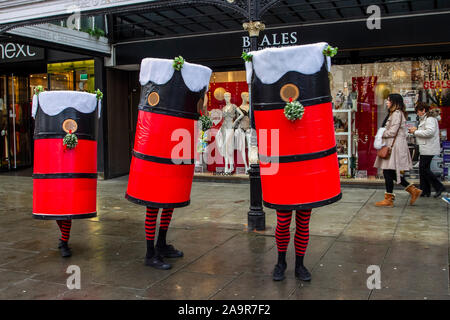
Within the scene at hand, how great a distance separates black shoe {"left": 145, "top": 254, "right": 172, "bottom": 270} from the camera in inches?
187

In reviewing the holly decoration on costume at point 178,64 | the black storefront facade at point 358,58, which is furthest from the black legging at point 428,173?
the holly decoration on costume at point 178,64

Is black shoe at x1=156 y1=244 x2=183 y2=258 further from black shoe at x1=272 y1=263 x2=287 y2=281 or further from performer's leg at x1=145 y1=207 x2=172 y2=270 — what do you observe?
black shoe at x1=272 y1=263 x2=287 y2=281

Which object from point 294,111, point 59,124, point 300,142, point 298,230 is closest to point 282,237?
point 298,230

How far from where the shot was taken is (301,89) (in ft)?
13.5

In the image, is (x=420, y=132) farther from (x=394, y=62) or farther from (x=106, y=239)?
(x=106, y=239)

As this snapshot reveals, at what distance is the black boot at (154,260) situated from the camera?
4.75 metres

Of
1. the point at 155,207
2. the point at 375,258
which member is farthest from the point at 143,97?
the point at 375,258

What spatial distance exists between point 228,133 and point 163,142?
6845mm

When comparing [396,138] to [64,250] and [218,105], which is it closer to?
[218,105]

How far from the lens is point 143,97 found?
4.77m

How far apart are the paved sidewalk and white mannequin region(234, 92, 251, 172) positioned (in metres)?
3.35

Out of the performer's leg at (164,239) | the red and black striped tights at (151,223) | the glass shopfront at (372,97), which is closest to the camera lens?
the red and black striped tights at (151,223)

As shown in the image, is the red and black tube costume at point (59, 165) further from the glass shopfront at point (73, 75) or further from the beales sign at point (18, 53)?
the beales sign at point (18, 53)

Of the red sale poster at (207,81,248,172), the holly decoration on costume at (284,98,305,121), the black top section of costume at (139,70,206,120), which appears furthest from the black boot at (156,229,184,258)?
the red sale poster at (207,81,248,172)
